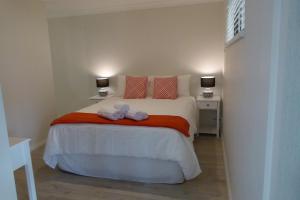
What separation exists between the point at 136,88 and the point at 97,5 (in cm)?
169

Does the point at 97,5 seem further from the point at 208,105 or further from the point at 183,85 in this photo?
the point at 208,105

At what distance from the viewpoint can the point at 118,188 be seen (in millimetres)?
2369

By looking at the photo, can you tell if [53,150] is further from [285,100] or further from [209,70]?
[209,70]

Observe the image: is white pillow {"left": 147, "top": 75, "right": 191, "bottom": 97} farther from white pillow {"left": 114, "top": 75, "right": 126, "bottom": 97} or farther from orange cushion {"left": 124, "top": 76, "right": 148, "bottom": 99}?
white pillow {"left": 114, "top": 75, "right": 126, "bottom": 97}

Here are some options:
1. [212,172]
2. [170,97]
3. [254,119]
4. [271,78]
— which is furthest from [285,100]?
[170,97]

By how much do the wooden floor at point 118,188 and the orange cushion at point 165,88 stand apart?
127cm

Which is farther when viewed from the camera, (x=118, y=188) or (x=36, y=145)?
(x=36, y=145)

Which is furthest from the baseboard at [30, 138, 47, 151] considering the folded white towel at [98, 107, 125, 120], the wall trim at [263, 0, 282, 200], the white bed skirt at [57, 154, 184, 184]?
the wall trim at [263, 0, 282, 200]

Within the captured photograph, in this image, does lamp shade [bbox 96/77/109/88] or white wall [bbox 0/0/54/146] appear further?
lamp shade [bbox 96/77/109/88]

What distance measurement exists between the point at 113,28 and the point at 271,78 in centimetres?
394

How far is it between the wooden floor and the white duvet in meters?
0.16

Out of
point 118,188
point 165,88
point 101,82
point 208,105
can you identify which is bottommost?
point 118,188

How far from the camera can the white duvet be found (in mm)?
2258

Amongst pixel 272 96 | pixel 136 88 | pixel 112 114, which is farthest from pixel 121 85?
pixel 272 96
